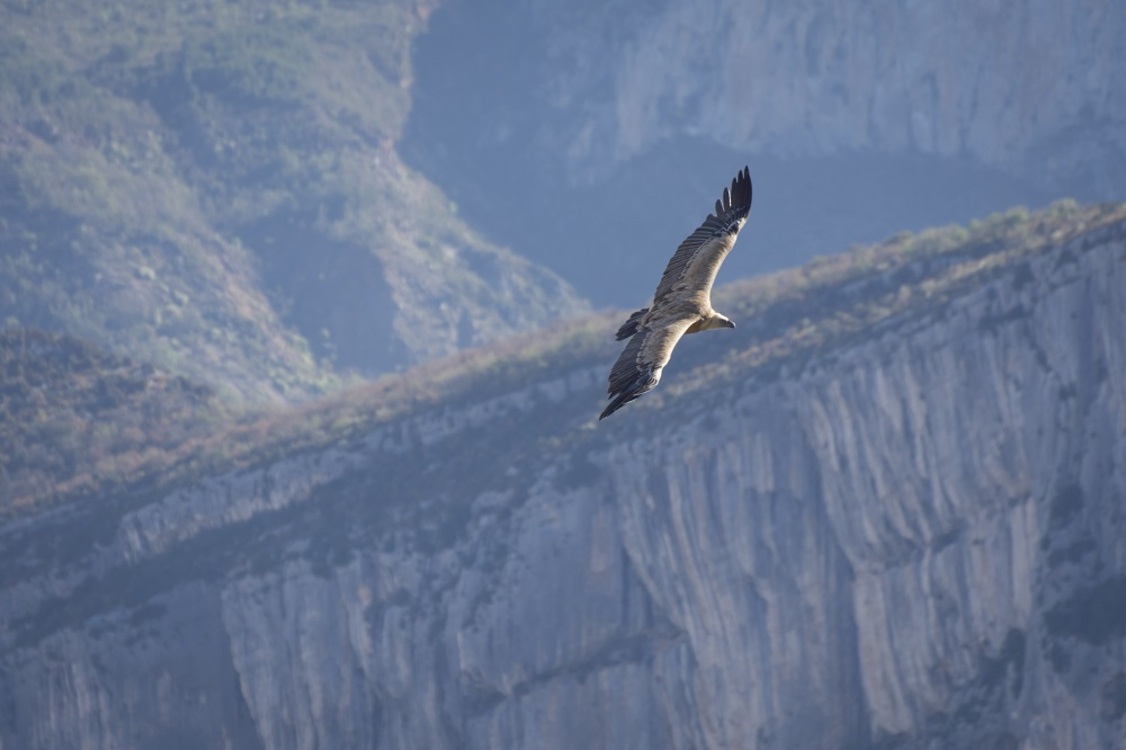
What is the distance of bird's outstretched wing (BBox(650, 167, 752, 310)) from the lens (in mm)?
62375

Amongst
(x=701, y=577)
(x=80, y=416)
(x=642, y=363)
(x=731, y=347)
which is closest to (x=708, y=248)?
(x=642, y=363)

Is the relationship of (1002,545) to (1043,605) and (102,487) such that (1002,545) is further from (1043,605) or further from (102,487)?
(102,487)

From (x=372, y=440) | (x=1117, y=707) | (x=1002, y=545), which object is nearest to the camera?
(x=1117, y=707)

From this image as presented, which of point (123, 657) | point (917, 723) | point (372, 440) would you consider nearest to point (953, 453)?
point (917, 723)

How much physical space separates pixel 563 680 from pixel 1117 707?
2956cm

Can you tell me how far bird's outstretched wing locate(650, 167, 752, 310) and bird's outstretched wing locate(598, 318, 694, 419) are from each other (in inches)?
62.4

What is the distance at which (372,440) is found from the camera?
5994 inches

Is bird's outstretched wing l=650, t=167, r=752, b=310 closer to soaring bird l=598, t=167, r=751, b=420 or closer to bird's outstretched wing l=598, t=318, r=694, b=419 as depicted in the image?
soaring bird l=598, t=167, r=751, b=420

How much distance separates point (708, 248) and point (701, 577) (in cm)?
7287

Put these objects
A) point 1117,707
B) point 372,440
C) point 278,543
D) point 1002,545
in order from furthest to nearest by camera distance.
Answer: point 372,440 < point 278,543 < point 1002,545 < point 1117,707

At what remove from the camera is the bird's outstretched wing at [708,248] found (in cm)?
6238

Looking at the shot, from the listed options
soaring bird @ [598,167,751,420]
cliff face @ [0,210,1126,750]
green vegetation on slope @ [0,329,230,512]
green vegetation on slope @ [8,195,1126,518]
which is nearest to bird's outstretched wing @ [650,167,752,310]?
soaring bird @ [598,167,751,420]

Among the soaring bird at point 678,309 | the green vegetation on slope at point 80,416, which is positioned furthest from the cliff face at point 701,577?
the soaring bird at point 678,309

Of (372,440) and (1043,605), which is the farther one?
(372,440)
